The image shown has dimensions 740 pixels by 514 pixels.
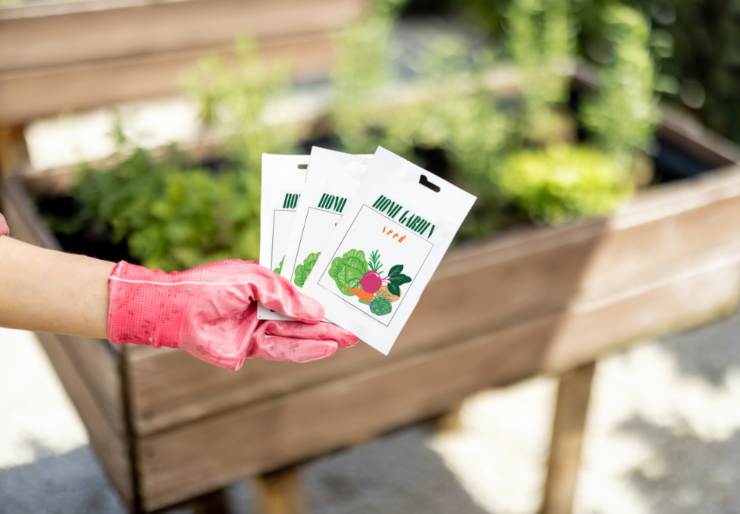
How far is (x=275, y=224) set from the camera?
4.70 ft

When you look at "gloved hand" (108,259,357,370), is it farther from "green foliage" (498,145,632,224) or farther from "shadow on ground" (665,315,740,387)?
"shadow on ground" (665,315,740,387)

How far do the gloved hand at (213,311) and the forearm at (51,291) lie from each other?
0.03 meters

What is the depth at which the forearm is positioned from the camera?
1.29 m

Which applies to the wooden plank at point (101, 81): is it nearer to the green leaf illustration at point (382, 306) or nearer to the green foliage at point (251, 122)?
the green foliage at point (251, 122)

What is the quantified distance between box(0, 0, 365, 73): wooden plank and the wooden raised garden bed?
1360 mm

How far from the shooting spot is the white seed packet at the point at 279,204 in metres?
1.43

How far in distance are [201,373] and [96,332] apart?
47cm

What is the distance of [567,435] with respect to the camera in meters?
2.48

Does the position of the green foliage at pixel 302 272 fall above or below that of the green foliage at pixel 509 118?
above

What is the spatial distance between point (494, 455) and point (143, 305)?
1.88m

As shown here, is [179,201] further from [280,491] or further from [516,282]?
[516,282]

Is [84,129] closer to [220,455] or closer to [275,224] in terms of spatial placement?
[220,455]

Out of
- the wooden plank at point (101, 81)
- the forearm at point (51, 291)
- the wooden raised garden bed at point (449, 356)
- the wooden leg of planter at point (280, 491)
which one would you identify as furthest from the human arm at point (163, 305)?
the wooden plank at point (101, 81)

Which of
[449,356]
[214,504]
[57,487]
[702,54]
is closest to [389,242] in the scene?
[449,356]
